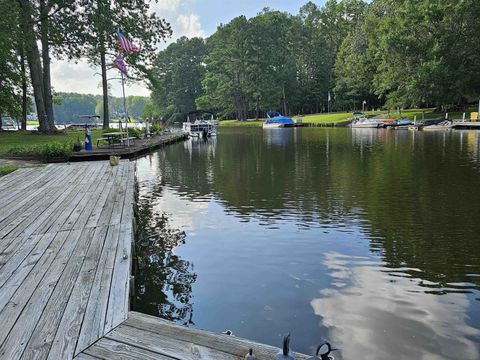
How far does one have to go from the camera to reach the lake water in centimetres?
422

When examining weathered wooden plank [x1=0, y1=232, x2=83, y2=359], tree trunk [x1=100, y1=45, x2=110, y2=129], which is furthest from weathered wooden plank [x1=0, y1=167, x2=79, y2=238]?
tree trunk [x1=100, y1=45, x2=110, y2=129]

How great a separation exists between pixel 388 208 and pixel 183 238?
484 centimetres

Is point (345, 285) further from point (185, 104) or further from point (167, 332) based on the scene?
point (185, 104)

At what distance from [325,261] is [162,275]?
2.53 metres

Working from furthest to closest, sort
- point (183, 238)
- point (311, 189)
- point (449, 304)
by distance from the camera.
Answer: point (311, 189)
point (183, 238)
point (449, 304)

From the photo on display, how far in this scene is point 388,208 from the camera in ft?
29.8

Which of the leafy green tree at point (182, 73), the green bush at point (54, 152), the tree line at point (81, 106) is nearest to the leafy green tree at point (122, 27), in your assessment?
the green bush at point (54, 152)

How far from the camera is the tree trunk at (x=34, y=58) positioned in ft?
69.8

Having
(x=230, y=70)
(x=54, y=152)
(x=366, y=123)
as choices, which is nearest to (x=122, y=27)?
(x=54, y=152)

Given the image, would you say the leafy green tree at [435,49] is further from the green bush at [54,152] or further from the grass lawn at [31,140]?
the green bush at [54,152]

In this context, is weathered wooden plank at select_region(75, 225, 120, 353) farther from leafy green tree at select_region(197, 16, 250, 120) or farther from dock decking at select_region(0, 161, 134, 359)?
leafy green tree at select_region(197, 16, 250, 120)

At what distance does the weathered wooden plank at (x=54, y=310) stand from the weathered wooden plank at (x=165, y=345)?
44 cm

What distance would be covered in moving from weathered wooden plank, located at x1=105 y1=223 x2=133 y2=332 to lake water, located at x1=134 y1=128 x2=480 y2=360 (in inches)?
30.9

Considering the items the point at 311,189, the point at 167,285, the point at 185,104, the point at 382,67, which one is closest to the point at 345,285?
the point at 167,285
